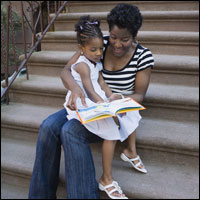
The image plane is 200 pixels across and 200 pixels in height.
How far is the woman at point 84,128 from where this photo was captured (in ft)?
4.30

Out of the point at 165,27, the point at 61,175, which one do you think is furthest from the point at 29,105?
the point at 165,27

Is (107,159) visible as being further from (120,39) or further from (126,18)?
(126,18)

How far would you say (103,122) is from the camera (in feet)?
4.62

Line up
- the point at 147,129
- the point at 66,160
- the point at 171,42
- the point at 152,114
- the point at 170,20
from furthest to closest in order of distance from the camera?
the point at 170,20 < the point at 171,42 < the point at 152,114 < the point at 147,129 < the point at 66,160

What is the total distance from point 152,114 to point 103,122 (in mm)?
692

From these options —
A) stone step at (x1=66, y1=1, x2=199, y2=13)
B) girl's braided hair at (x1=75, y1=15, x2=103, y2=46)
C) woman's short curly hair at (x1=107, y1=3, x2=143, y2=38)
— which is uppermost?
stone step at (x1=66, y1=1, x2=199, y2=13)

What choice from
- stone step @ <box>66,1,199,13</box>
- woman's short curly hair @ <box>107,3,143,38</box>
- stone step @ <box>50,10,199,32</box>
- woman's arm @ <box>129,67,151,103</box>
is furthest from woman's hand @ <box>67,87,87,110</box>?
stone step @ <box>66,1,199,13</box>

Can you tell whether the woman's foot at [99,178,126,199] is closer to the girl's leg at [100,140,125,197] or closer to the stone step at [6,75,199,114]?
the girl's leg at [100,140,125,197]

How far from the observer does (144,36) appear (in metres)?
2.40

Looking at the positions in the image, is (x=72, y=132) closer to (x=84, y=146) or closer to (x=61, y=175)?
(x=84, y=146)

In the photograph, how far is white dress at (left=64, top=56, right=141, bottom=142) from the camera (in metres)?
1.38

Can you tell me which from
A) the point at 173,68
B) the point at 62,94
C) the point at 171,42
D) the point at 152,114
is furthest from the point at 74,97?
the point at 171,42

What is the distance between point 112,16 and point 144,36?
108 cm

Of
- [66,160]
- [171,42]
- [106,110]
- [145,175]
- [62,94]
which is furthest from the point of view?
[171,42]
